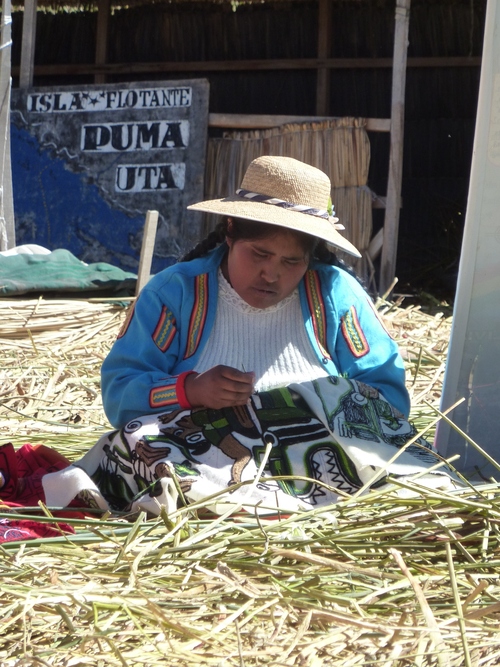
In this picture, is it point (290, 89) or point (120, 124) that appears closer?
point (120, 124)

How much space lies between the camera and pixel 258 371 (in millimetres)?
2730

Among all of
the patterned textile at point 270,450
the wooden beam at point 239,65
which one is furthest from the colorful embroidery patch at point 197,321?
the wooden beam at point 239,65

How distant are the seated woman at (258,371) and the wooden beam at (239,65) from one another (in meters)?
5.18

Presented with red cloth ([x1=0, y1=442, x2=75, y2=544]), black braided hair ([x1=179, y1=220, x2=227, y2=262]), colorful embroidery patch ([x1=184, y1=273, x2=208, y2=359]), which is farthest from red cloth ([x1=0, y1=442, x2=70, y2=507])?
black braided hair ([x1=179, y1=220, x2=227, y2=262])

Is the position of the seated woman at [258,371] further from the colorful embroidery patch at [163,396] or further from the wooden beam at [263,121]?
the wooden beam at [263,121]

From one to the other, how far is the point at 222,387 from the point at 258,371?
1.21 ft

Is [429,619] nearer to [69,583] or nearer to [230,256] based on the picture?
[69,583]

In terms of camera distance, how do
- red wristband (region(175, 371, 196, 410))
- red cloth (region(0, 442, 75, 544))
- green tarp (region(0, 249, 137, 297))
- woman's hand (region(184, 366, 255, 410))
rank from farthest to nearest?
green tarp (region(0, 249, 137, 297)) → red wristband (region(175, 371, 196, 410)) → woman's hand (region(184, 366, 255, 410)) → red cloth (region(0, 442, 75, 544))

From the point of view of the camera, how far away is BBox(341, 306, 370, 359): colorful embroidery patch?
277 cm

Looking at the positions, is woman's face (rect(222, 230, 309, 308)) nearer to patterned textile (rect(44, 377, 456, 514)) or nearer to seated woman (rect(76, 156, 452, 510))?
seated woman (rect(76, 156, 452, 510))

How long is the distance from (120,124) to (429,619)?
5806 millimetres

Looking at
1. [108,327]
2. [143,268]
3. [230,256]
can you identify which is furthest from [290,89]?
[230,256]

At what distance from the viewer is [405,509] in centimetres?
214

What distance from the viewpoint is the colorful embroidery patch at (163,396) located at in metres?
2.54
